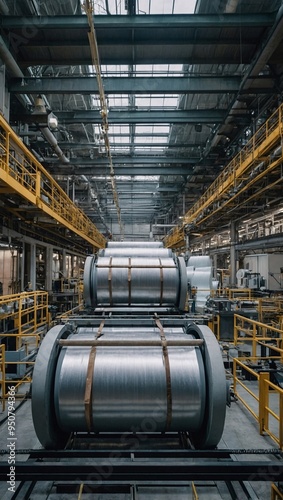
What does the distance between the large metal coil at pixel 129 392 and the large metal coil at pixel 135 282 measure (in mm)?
3739

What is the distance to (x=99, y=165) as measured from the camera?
66.5 feet

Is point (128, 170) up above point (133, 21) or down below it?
below

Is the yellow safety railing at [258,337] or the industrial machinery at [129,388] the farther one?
the yellow safety railing at [258,337]

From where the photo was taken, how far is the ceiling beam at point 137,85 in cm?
1217

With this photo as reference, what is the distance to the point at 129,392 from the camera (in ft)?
10.7

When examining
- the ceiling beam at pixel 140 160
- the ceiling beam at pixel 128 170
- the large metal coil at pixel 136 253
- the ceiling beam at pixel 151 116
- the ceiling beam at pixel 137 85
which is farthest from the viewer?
the ceiling beam at pixel 128 170

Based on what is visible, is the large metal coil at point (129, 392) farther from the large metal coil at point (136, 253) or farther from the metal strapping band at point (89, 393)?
the large metal coil at point (136, 253)

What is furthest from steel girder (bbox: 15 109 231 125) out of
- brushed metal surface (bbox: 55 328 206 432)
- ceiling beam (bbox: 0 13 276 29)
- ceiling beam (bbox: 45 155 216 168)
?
brushed metal surface (bbox: 55 328 206 432)

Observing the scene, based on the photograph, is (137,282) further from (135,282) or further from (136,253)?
(136,253)

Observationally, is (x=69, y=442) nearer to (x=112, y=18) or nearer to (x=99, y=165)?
(x=112, y=18)

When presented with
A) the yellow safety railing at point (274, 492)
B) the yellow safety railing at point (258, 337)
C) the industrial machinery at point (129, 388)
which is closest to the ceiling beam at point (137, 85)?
the yellow safety railing at point (258, 337)

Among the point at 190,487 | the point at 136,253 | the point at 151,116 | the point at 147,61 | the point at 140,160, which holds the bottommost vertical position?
the point at 190,487

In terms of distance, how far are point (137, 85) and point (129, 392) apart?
40.2ft

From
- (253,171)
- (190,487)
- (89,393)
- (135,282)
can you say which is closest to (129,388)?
(89,393)
